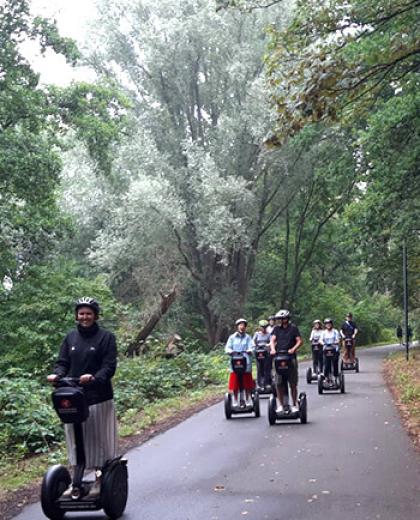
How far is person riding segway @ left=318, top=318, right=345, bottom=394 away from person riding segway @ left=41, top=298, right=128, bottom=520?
1222cm

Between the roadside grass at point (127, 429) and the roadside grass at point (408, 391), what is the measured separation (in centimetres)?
456

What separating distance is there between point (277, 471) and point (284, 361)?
4.07m

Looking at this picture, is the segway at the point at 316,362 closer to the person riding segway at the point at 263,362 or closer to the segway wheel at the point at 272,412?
the person riding segway at the point at 263,362

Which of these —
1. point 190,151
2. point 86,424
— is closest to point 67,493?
point 86,424

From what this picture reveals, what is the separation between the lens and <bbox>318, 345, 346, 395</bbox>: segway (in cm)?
1877

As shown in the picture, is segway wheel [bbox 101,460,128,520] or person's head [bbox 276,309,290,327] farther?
person's head [bbox 276,309,290,327]

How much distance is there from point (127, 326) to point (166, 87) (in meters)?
15.0

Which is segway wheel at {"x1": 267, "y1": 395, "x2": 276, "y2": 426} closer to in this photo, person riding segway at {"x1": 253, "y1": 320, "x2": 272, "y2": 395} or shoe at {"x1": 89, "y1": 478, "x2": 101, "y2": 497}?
person riding segway at {"x1": 253, "y1": 320, "x2": 272, "y2": 395}

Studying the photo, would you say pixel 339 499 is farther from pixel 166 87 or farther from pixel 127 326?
pixel 166 87

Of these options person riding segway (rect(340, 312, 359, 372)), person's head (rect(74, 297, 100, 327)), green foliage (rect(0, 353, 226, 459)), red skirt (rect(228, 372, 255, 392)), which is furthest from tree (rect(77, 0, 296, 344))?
person's head (rect(74, 297, 100, 327))

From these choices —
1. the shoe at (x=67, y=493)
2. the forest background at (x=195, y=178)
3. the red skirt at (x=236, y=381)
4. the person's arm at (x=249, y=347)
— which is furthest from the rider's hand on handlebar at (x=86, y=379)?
the person's arm at (x=249, y=347)

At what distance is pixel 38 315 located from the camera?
1864cm

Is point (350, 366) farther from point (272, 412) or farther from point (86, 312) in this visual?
point (86, 312)

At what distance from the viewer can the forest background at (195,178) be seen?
10.6 m
